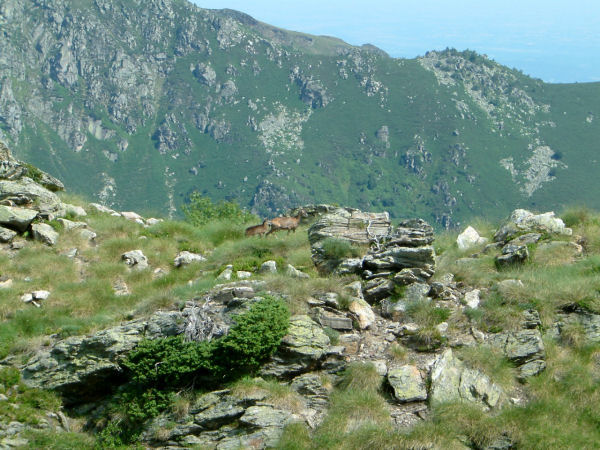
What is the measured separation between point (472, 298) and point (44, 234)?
13.8 meters

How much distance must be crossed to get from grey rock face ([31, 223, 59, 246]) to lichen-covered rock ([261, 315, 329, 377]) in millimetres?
10849

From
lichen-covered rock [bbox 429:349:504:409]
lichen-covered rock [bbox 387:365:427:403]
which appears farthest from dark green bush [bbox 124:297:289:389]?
lichen-covered rock [bbox 429:349:504:409]

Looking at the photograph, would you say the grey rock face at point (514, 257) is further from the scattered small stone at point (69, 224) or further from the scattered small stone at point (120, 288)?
the scattered small stone at point (69, 224)

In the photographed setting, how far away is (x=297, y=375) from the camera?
1205 centimetres

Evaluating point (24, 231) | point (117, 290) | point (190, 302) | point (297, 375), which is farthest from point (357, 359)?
point (24, 231)

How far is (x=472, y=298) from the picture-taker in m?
13.9

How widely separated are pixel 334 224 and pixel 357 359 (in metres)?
7.03

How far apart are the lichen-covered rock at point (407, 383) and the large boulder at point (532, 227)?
804 cm

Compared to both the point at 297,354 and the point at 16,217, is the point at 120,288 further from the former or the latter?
the point at 297,354

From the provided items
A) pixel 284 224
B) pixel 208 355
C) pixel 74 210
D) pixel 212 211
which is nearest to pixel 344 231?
pixel 284 224

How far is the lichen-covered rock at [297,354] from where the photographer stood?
39.3 ft

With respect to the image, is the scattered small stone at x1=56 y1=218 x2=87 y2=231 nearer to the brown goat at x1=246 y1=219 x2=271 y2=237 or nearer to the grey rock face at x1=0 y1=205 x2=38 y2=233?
the grey rock face at x1=0 y1=205 x2=38 y2=233

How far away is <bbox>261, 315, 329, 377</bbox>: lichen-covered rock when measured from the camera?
39.3ft

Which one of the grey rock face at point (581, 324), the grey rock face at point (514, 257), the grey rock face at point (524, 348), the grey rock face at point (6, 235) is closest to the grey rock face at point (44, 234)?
the grey rock face at point (6, 235)
